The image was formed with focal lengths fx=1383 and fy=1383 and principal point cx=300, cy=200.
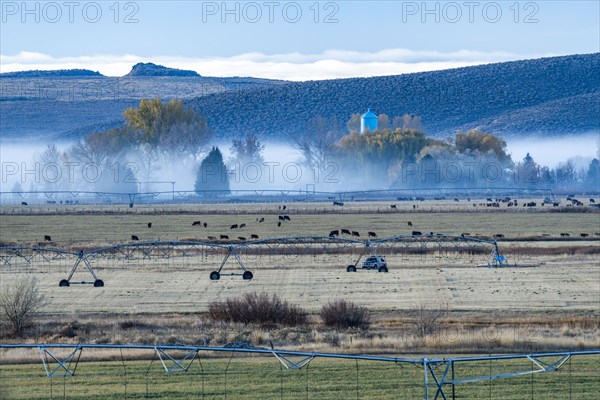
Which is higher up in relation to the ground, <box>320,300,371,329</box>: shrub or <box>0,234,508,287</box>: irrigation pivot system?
<box>0,234,508,287</box>: irrigation pivot system

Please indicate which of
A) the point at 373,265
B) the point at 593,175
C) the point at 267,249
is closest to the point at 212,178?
the point at 593,175

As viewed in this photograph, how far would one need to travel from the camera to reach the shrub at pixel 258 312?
125 feet

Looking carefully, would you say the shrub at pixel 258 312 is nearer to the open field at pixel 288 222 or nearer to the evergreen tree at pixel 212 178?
the open field at pixel 288 222

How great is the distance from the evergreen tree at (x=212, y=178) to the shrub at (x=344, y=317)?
105 meters

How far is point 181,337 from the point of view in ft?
113

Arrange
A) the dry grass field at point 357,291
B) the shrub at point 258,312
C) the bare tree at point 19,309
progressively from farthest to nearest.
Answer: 1. the shrub at point 258,312
2. the bare tree at point 19,309
3. the dry grass field at point 357,291

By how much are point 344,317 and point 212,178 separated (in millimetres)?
107666

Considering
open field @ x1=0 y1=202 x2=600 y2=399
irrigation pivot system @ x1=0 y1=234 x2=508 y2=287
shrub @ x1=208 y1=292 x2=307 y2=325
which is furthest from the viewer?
irrigation pivot system @ x1=0 y1=234 x2=508 y2=287

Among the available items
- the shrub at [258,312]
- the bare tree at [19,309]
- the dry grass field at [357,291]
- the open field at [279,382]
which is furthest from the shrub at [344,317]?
the bare tree at [19,309]

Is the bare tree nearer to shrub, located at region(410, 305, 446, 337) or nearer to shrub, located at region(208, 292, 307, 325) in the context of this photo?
shrub, located at region(208, 292, 307, 325)

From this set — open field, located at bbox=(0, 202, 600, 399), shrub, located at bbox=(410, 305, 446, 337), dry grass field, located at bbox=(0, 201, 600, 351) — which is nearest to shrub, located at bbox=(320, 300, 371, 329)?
dry grass field, located at bbox=(0, 201, 600, 351)

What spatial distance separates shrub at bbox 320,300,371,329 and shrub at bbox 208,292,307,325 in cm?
78

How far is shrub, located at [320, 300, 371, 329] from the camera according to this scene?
122ft

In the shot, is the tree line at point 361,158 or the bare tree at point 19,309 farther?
the tree line at point 361,158
